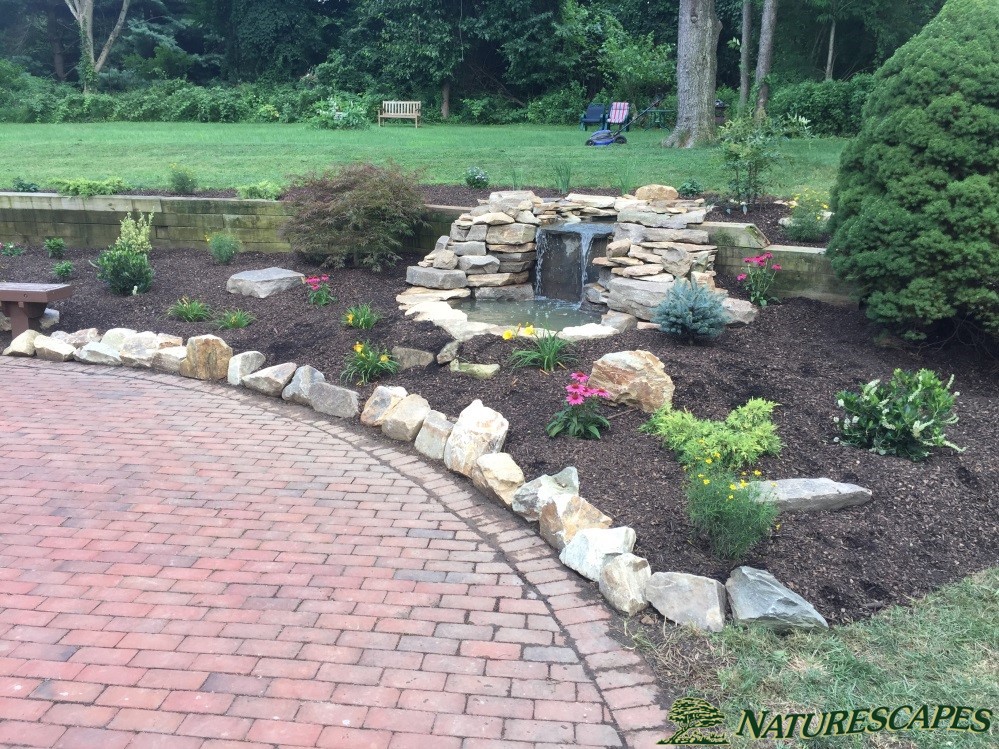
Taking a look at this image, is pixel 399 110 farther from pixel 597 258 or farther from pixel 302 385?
pixel 302 385

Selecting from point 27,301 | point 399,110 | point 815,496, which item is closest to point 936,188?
point 815,496

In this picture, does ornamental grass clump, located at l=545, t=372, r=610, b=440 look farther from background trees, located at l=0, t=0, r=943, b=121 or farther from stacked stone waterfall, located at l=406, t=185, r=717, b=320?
background trees, located at l=0, t=0, r=943, b=121

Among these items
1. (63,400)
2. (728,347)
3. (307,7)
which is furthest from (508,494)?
(307,7)

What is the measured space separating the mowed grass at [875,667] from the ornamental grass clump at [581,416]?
69.8 inches

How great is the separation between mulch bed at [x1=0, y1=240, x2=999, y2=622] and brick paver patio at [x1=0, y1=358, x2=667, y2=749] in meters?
0.61

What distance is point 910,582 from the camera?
3590mm

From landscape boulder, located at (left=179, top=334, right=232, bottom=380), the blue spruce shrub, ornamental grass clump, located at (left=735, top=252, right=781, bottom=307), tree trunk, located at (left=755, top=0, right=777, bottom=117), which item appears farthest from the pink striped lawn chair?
landscape boulder, located at (left=179, top=334, right=232, bottom=380)

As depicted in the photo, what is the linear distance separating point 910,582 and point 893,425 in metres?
1.07

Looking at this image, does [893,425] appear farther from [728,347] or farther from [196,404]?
[196,404]

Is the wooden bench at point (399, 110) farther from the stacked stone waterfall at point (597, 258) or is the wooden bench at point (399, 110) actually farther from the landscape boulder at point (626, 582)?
the landscape boulder at point (626, 582)

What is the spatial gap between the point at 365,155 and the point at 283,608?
453 inches

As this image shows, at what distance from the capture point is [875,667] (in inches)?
121

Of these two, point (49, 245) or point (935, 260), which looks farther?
point (49, 245)

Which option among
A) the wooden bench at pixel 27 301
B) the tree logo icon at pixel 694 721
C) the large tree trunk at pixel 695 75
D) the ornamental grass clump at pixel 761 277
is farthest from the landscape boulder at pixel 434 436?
the large tree trunk at pixel 695 75
